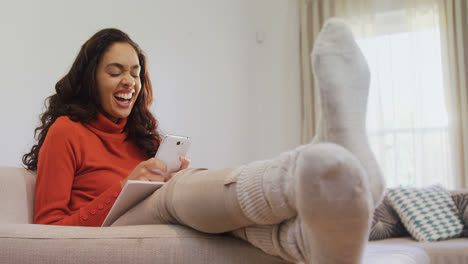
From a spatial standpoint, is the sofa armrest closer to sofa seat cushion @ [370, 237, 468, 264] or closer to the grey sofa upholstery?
the grey sofa upholstery

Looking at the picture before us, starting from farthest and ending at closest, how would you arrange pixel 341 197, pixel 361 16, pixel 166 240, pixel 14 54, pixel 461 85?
1. pixel 361 16
2. pixel 461 85
3. pixel 14 54
4. pixel 166 240
5. pixel 341 197

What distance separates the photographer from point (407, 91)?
13.5 ft

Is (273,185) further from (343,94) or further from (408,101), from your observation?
(408,101)

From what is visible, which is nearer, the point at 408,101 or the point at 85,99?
the point at 85,99

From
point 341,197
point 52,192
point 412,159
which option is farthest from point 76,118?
point 412,159

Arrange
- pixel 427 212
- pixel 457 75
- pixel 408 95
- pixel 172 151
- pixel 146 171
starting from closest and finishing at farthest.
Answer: pixel 146 171, pixel 172 151, pixel 427 212, pixel 457 75, pixel 408 95

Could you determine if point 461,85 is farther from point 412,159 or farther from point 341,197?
point 341,197

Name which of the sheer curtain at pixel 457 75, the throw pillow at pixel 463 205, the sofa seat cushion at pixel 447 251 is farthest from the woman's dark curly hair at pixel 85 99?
the sheer curtain at pixel 457 75

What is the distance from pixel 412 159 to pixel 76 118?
10.8 ft

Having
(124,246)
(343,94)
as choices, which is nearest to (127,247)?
(124,246)

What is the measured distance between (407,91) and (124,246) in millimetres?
3700

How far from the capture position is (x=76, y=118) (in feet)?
5.03

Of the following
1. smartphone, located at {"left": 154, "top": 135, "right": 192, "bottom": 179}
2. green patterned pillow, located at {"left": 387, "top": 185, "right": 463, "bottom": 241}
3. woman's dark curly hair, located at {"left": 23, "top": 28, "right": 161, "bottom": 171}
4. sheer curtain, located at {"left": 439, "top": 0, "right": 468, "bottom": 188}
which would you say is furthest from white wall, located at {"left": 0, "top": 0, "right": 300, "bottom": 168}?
green patterned pillow, located at {"left": 387, "top": 185, "right": 463, "bottom": 241}

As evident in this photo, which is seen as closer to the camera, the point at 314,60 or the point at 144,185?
the point at 314,60
